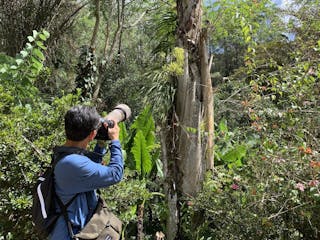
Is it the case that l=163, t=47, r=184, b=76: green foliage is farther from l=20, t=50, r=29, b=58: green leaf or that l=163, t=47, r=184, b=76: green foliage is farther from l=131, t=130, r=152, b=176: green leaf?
l=20, t=50, r=29, b=58: green leaf

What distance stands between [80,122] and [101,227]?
605 mm

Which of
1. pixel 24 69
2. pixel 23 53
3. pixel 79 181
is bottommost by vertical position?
pixel 79 181

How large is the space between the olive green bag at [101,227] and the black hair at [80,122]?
0.44m

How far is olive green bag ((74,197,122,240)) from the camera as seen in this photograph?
2.12 metres

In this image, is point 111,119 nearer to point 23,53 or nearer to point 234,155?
point 23,53

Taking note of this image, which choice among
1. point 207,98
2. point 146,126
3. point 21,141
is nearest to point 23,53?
point 21,141

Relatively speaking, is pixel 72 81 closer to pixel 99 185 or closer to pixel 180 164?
pixel 180 164

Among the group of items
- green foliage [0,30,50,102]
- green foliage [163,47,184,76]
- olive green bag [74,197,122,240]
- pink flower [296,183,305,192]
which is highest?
green foliage [163,47,184,76]

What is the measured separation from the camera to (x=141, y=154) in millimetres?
5164

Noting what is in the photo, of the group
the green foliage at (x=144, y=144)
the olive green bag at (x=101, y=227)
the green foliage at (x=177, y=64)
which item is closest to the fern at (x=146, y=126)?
the green foliage at (x=144, y=144)

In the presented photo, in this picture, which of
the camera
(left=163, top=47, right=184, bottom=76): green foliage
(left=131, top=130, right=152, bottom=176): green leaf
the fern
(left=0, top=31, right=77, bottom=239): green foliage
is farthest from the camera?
the fern

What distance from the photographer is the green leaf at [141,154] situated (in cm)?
508

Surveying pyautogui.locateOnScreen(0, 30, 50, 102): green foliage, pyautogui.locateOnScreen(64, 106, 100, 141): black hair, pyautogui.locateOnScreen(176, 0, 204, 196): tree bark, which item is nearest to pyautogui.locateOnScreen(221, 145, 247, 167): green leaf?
pyautogui.locateOnScreen(176, 0, 204, 196): tree bark

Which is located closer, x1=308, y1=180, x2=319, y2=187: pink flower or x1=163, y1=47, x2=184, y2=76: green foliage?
x1=308, y1=180, x2=319, y2=187: pink flower
